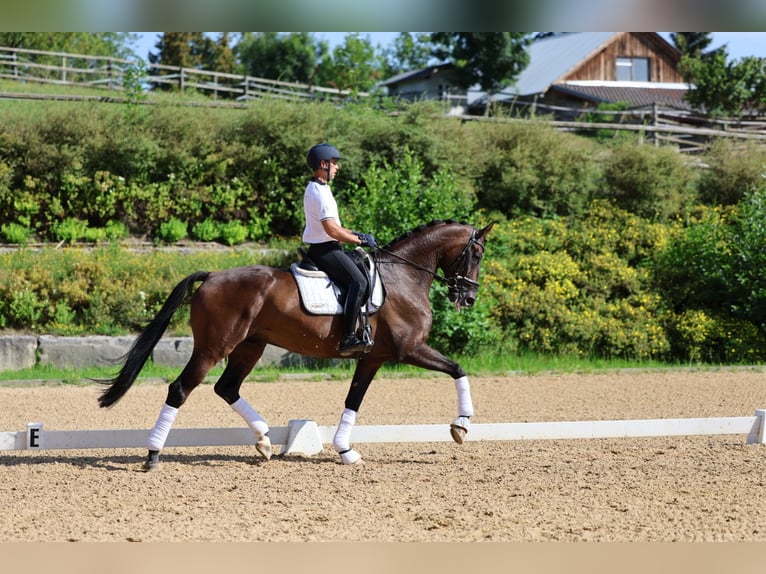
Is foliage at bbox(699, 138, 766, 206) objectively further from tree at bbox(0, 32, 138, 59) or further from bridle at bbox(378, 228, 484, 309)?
tree at bbox(0, 32, 138, 59)

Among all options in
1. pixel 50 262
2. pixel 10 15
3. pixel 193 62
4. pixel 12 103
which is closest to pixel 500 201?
pixel 50 262

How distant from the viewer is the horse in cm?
671

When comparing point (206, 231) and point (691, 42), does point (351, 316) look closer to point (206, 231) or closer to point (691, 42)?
point (206, 231)

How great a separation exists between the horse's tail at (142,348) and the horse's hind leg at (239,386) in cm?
65

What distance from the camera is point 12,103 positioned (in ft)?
62.7

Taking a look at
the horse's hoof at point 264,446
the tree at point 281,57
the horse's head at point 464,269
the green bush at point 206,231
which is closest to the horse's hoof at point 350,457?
the horse's hoof at point 264,446

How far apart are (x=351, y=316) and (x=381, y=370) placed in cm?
677

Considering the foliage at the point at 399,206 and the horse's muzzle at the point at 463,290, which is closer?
the horse's muzzle at the point at 463,290

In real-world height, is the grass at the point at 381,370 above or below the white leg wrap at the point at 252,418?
below

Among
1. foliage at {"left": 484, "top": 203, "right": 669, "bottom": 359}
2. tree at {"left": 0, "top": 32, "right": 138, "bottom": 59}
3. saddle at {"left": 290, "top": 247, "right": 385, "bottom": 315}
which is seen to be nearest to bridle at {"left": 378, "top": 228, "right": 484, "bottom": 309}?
saddle at {"left": 290, "top": 247, "right": 385, "bottom": 315}

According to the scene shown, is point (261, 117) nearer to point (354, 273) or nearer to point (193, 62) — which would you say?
point (354, 273)

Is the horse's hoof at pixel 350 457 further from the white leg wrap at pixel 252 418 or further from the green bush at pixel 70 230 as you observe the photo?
the green bush at pixel 70 230

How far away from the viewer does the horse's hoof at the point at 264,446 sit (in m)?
7.05

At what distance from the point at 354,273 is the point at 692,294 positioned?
10.6 meters
